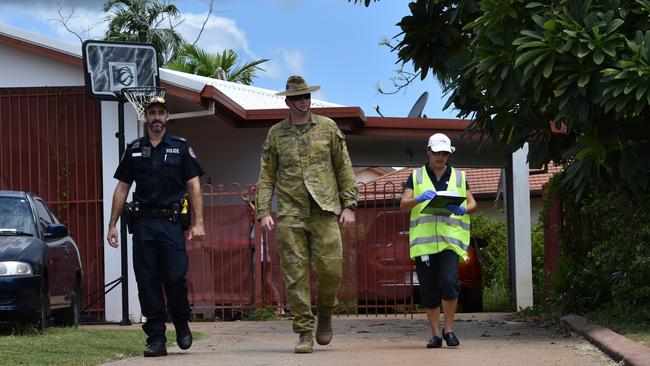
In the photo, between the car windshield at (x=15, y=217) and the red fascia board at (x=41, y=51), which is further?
the red fascia board at (x=41, y=51)

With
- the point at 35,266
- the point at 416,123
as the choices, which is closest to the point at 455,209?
the point at 35,266

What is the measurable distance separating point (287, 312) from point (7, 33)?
522cm

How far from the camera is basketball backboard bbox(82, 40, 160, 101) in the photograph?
14734 mm

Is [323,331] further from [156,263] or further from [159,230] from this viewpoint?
[159,230]

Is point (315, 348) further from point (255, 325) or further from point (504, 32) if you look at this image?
point (255, 325)

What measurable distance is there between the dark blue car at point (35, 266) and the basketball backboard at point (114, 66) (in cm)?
203

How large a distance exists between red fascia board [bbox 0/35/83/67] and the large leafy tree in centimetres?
607

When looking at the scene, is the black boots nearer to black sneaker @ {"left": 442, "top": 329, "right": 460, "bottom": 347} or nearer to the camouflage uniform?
the camouflage uniform

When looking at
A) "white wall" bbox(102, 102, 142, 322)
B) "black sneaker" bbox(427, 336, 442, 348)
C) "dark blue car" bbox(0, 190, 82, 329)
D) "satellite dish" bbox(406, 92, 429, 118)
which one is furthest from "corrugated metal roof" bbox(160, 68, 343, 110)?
"black sneaker" bbox(427, 336, 442, 348)

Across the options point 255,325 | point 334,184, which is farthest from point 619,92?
point 255,325

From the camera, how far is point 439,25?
12.5 metres

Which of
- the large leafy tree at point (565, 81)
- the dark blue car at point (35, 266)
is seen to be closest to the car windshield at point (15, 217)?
the dark blue car at point (35, 266)

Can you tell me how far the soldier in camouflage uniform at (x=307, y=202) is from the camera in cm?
965

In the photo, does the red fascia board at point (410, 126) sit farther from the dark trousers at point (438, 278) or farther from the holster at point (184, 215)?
the holster at point (184, 215)
